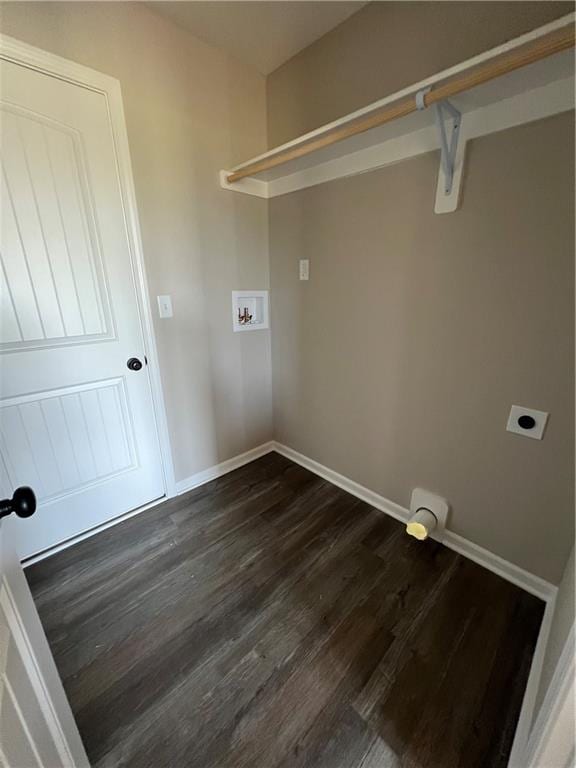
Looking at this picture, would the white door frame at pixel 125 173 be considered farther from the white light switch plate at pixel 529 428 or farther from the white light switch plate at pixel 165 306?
the white light switch plate at pixel 529 428

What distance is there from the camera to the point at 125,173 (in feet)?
5.04

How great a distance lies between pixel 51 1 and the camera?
1.24 m

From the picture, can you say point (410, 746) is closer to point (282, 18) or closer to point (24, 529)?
point (24, 529)

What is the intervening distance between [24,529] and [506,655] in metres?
2.16

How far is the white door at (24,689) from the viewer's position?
513mm

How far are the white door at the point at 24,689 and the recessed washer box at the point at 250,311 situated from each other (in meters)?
1.70

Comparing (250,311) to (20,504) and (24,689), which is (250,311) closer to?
(20,504)

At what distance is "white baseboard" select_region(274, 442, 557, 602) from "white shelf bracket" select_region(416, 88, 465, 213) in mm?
1565

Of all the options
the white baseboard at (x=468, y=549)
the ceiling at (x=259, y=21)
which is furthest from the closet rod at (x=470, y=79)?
the white baseboard at (x=468, y=549)

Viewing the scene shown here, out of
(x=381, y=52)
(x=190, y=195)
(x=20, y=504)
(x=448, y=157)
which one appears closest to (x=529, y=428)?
(x=448, y=157)

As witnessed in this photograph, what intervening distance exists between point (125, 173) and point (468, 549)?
2.50 m

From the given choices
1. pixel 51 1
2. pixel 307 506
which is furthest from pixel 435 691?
pixel 51 1

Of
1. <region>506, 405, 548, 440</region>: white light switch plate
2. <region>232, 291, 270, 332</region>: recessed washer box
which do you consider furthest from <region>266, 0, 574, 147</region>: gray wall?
<region>506, 405, 548, 440</region>: white light switch plate

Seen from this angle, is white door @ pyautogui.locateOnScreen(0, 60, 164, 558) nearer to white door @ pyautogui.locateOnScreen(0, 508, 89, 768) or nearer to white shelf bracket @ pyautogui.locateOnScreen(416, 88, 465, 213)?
white door @ pyautogui.locateOnScreen(0, 508, 89, 768)
